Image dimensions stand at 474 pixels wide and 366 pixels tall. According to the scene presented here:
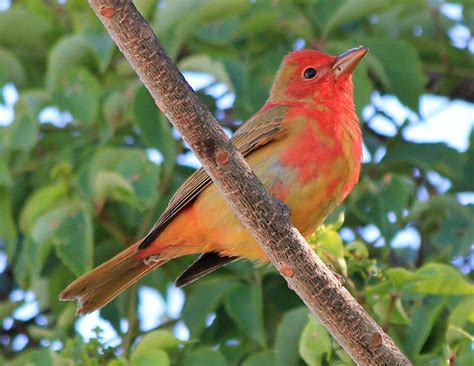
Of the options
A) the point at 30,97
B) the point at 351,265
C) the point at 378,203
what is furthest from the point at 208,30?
the point at 351,265

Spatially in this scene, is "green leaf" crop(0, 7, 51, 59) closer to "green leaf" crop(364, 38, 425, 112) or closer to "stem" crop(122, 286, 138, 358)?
"stem" crop(122, 286, 138, 358)

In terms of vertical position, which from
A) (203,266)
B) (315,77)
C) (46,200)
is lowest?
(203,266)

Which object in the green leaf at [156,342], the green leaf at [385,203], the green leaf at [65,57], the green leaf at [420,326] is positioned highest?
the green leaf at [65,57]

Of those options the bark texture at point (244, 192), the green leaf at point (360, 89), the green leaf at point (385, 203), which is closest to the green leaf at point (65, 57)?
the green leaf at point (360, 89)

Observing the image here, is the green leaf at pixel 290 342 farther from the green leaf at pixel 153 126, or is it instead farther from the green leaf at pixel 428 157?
the green leaf at pixel 428 157

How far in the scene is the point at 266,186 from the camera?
4.69 m

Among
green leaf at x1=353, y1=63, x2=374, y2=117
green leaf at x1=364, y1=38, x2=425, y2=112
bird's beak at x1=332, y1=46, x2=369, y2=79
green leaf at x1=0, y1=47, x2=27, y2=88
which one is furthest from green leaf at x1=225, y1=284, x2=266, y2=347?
green leaf at x1=0, y1=47, x2=27, y2=88

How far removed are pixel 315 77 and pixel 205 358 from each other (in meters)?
1.80

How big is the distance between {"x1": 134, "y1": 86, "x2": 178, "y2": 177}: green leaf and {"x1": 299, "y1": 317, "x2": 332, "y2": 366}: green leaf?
1.57 m

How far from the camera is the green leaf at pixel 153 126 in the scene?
537 centimetres

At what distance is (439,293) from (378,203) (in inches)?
40.9

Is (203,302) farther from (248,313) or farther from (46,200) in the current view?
(46,200)

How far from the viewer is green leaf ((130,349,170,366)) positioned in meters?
4.26

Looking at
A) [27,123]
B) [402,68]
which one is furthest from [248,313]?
[402,68]
